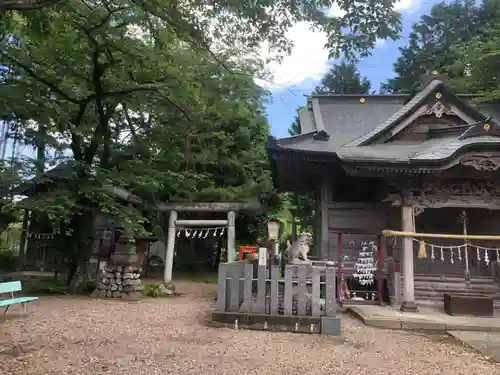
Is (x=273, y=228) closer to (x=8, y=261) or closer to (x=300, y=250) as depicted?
(x=300, y=250)

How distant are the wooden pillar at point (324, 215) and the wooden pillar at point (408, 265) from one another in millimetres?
2190

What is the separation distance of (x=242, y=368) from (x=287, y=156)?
6859 mm

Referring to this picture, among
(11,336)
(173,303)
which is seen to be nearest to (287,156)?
(173,303)

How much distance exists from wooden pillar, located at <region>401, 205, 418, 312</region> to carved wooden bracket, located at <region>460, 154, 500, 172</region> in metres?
1.81

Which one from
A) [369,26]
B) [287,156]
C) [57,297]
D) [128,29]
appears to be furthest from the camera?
[57,297]

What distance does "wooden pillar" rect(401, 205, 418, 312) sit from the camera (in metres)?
9.54

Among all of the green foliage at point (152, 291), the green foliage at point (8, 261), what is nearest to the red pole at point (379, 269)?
the green foliage at point (152, 291)

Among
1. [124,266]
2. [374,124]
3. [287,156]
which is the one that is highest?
[374,124]

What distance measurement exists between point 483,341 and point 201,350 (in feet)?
17.0

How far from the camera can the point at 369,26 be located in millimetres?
4863

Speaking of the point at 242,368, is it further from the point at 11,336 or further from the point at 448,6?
the point at 448,6

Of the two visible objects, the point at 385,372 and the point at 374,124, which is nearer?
the point at 385,372

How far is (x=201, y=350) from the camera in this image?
5.77 meters

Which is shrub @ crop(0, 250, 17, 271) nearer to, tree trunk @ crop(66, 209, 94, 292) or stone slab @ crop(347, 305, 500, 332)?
tree trunk @ crop(66, 209, 94, 292)
